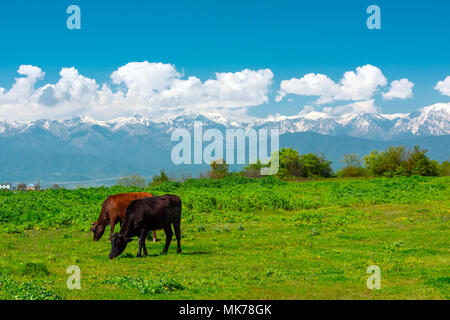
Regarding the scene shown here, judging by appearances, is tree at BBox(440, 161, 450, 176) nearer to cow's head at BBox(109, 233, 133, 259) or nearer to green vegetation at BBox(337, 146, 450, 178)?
green vegetation at BBox(337, 146, 450, 178)

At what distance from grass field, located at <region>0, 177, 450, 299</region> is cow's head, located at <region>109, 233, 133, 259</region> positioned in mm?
316

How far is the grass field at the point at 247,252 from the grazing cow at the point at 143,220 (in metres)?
0.60

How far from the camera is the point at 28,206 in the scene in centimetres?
3039

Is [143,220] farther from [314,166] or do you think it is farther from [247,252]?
[314,166]

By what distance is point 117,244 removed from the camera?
1691 centimetres

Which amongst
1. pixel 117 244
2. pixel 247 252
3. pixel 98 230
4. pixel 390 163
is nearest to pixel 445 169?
pixel 390 163

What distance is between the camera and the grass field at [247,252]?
11555mm

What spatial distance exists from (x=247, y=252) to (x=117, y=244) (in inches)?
202

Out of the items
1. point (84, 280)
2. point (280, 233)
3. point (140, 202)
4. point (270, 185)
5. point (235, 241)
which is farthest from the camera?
point (270, 185)

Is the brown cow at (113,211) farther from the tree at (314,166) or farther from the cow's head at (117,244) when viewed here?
the tree at (314,166)

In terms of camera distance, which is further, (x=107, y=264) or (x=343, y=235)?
(x=343, y=235)

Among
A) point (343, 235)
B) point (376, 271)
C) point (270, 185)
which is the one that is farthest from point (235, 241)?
point (270, 185)

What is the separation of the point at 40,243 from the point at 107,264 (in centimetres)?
717

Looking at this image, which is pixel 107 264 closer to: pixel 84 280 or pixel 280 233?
pixel 84 280
